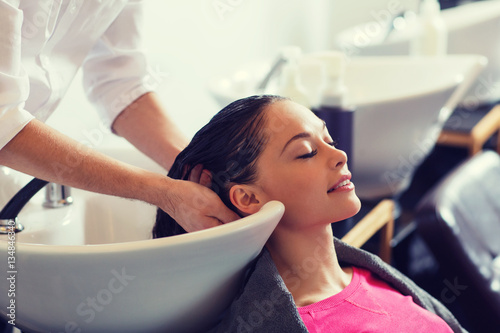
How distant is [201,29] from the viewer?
1.72 metres

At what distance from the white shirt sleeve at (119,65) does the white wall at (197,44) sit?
24cm

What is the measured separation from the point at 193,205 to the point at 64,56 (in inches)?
14.9

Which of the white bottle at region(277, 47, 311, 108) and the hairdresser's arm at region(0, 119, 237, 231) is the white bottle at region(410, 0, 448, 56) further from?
the hairdresser's arm at region(0, 119, 237, 231)

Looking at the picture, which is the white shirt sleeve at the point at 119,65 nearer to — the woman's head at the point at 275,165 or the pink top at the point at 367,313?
the woman's head at the point at 275,165

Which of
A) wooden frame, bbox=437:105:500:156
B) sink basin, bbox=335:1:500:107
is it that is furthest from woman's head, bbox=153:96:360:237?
sink basin, bbox=335:1:500:107

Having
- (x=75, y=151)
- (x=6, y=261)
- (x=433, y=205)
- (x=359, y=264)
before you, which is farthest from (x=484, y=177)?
(x=6, y=261)

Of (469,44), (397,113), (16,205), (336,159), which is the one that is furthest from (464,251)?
(469,44)

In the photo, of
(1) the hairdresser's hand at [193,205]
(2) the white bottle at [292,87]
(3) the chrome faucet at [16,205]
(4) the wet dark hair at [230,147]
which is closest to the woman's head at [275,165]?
(4) the wet dark hair at [230,147]

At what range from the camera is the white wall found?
4.43 feet

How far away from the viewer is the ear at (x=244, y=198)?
87 centimetres

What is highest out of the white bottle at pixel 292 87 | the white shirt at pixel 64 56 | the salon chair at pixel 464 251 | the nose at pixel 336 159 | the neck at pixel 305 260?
the white shirt at pixel 64 56

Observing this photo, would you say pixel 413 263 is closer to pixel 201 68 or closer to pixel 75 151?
pixel 201 68

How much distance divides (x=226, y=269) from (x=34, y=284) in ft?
0.72

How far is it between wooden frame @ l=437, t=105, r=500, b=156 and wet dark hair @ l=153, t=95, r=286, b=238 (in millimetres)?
1156
